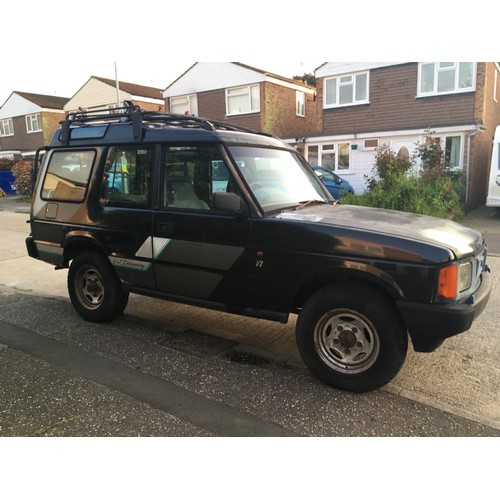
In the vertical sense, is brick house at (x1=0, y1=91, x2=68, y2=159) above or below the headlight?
above

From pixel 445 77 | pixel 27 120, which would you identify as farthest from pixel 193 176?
pixel 27 120

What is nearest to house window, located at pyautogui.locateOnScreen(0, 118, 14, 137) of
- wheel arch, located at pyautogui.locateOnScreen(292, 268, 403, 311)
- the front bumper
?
wheel arch, located at pyautogui.locateOnScreen(292, 268, 403, 311)

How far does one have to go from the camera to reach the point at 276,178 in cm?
409

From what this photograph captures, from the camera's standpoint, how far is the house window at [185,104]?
25.3 m

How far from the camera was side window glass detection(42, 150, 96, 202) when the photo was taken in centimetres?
473

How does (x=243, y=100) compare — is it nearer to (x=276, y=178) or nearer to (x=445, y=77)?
(x=445, y=77)

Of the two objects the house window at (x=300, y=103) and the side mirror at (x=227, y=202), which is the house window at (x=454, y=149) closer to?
the house window at (x=300, y=103)

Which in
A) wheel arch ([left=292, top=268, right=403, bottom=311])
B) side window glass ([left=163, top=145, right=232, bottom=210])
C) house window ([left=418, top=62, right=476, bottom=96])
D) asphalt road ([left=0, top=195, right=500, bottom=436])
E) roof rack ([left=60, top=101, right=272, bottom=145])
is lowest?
asphalt road ([left=0, top=195, right=500, bottom=436])

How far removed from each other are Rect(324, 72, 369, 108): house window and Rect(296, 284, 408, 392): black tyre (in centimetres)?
1735

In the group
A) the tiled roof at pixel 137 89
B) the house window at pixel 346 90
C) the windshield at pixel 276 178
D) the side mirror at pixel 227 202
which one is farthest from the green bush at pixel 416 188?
the tiled roof at pixel 137 89

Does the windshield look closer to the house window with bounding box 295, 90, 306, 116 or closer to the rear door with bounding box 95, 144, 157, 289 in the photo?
the rear door with bounding box 95, 144, 157, 289

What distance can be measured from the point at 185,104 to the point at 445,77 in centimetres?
1451
